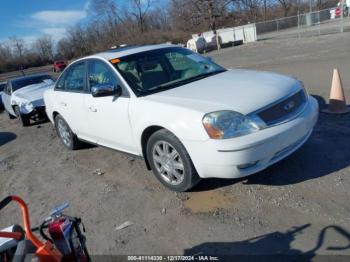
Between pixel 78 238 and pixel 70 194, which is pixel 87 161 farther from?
pixel 78 238

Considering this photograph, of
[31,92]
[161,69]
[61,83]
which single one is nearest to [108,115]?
[161,69]

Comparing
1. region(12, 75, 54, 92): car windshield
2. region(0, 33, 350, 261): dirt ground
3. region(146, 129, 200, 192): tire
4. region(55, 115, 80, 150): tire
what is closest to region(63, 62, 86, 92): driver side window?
region(55, 115, 80, 150): tire

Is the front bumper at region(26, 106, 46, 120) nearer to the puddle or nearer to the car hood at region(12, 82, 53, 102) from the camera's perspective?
the car hood at region(12, 82, 53, 102)

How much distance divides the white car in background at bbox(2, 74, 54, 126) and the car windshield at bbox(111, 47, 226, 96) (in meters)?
6.16

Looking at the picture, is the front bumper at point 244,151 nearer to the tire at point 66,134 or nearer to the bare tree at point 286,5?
the tire at point 66,134

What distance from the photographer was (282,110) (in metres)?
3.93

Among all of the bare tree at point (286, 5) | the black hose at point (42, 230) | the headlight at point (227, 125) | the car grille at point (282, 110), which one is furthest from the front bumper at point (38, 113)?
the bare tree at point (286, 5)

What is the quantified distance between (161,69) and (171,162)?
1.47 m

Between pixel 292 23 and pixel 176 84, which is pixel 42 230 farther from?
pixel 292 23

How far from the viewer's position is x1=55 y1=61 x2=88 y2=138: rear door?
5603 millimetres

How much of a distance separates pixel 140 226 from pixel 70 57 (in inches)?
3325

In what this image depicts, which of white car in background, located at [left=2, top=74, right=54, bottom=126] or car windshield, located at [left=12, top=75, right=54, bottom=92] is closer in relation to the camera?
white car in background, located at [left=2, top=74, right=54, bottom=126]

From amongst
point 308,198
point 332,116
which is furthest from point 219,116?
point 332,116

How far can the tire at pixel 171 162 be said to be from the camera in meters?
3.98
